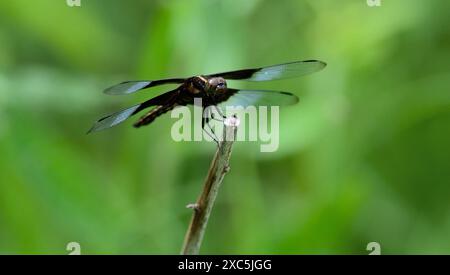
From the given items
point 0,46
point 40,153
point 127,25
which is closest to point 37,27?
point 0,46

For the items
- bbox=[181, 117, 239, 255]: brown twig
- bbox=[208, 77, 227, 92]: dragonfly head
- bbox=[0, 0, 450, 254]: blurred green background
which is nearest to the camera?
bbox=[181, 117, 239, 255]: brown twig

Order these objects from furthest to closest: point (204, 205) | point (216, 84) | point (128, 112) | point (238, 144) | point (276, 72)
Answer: point (238, 144), point (276, 72), point (128, 112), point (216, 84), point (204, 205)

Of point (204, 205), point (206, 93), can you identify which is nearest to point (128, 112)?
point (206, 93)

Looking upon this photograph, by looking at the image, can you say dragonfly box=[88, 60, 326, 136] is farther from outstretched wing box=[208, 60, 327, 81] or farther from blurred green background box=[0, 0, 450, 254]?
blurred green background box=[0, 0, 450, 254]

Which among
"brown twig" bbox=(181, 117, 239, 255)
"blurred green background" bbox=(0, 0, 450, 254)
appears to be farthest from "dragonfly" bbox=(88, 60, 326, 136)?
"brown twig" bbox=(181, 117, 239, 255)

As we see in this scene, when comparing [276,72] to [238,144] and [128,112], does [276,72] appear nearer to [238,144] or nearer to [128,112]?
[238,144]
